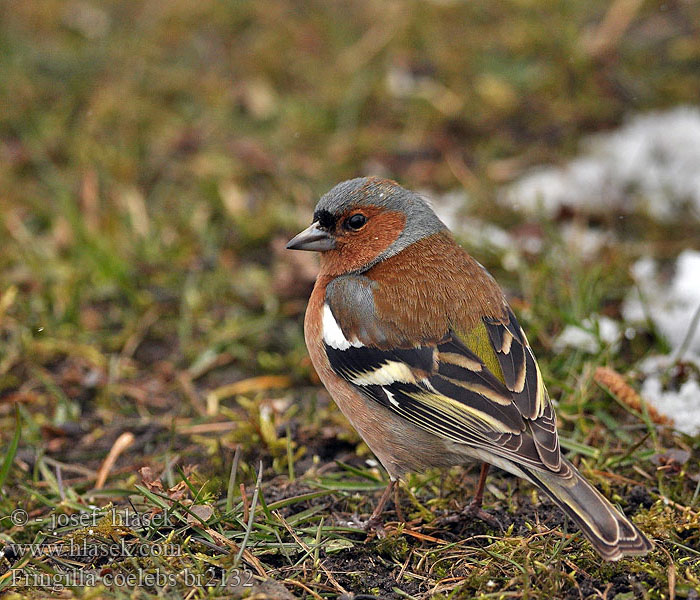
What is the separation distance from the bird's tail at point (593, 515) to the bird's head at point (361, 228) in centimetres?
146

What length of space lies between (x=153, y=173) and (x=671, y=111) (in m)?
4.30

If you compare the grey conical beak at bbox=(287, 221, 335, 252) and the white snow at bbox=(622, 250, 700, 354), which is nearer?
the grey conical beak at bbox=(287, 221, 335, 252)

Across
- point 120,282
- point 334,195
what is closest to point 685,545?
point 334,195

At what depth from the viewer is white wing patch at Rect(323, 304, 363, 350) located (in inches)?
149

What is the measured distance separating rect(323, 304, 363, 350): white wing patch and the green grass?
26.1 inches

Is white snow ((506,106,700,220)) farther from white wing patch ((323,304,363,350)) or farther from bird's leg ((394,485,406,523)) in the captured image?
bird's leg ((394,485,406,523))

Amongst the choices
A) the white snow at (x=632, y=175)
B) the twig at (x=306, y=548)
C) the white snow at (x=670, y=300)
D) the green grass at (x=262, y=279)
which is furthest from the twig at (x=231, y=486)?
the white snow at (x=632, y=175)

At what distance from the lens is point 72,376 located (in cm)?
492

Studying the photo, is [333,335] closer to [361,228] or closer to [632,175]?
[361,228]

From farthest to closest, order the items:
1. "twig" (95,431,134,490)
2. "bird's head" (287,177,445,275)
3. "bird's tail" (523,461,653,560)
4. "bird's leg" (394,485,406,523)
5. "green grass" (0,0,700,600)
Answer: "bird's head" (287,177,445,275)
"twig" (95,431,134,490)
"bird's leg" (394,485,406,523)
"green grass" (0,0,700,600)
"bird's tail" (523,461,653,560)

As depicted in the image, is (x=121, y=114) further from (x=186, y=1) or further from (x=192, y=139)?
(x=186, y=1)

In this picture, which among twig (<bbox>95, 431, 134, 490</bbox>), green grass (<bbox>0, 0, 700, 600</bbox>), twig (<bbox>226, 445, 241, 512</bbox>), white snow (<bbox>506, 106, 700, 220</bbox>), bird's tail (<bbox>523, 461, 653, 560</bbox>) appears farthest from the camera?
white snow (<bbox>506, 106, 700, 220</bbox>)

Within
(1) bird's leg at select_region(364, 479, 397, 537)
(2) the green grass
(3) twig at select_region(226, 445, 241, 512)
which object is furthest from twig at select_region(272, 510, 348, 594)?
(1) bird's leg at select_region(364, 479, 397, 537)

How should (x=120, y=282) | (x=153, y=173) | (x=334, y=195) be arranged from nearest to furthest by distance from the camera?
(x=334, y=195) < (x=120, y=282) < (x=153, y=173)
